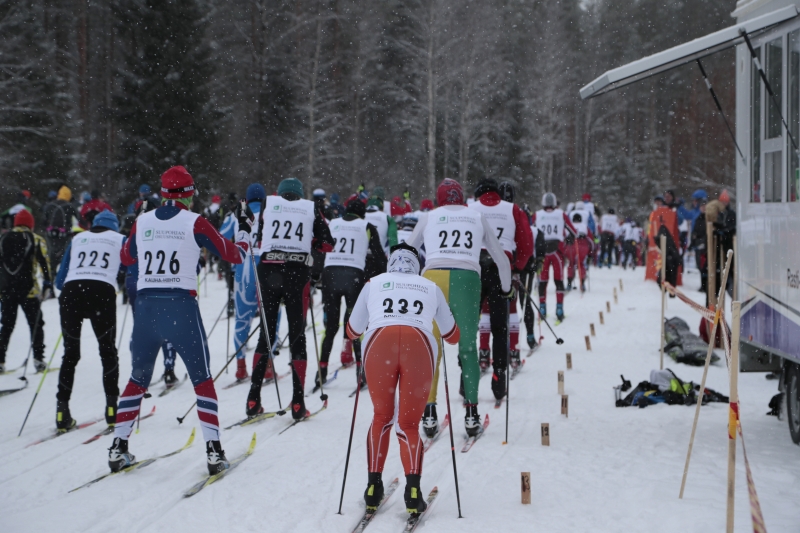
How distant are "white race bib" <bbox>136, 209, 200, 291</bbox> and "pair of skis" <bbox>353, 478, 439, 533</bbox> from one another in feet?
6.66

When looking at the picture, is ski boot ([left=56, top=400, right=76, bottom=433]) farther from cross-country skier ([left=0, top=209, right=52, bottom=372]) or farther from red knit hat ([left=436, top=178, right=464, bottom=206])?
red knit hat ([left=436, top=178, right=464, bottom=206])

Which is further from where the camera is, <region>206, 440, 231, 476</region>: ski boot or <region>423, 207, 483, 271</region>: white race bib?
<region>423, 207, 483, 271</region>: white race bib

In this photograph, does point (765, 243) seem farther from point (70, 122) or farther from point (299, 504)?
point (70, 122)

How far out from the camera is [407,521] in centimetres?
497

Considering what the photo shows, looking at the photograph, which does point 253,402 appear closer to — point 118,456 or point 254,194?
point 118,456

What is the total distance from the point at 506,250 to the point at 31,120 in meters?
21.8

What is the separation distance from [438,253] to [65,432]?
374cm

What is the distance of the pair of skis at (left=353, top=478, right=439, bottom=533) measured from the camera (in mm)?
4859

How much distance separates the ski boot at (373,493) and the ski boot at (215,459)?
134cm

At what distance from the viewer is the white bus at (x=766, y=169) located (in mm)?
6344

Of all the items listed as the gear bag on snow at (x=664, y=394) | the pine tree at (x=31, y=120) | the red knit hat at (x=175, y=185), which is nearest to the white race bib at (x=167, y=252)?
the red knit hat at (x=175, y=185)

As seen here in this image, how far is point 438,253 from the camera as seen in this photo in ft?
23.3

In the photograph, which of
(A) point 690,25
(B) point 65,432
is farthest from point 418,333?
(A) point 690,25

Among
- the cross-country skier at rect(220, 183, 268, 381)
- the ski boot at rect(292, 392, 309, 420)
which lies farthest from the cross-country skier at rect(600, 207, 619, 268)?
the ski boot at rect(292, 392, 309, 420)
